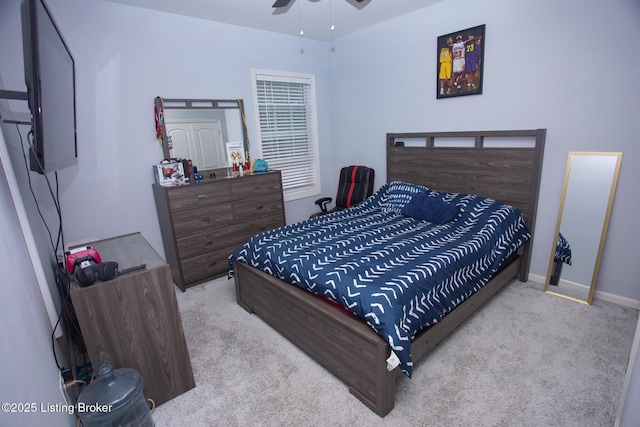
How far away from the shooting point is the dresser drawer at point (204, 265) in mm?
3229

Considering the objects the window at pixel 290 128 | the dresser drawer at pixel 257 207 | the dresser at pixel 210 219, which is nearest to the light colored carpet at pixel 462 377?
the dresser at pixel 210 219

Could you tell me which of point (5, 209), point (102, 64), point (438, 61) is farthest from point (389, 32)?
point (5, 209)

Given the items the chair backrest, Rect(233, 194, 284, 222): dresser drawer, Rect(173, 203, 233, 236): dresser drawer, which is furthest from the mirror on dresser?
Rect(173, 203, 233, 236): dresser drawer

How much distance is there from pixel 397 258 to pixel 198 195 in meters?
2.09

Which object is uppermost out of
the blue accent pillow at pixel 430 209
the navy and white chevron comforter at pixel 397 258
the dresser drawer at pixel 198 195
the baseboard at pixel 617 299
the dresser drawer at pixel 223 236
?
the dresser drawer at pixel 198 195

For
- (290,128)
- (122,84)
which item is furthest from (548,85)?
(122,84)

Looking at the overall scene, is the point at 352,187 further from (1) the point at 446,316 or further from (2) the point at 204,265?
(1) the point at 446,316

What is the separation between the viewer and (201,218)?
3.24 meters

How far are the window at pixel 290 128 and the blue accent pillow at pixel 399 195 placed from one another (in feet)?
4.71

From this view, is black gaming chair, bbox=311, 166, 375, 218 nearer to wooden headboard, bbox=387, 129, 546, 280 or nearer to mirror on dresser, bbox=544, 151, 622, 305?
wooden headboard, bbox=387, 129, 546, 280

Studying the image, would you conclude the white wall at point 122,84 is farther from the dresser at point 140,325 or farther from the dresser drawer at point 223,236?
the dresser at point 140,325

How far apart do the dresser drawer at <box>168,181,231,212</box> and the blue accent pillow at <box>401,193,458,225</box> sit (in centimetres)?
190

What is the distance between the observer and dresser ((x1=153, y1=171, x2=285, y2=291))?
3.11 meters

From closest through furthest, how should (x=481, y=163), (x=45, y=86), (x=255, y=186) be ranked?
(x=45, y=86)
(x=481, y=163)
(x=255, y=186)
